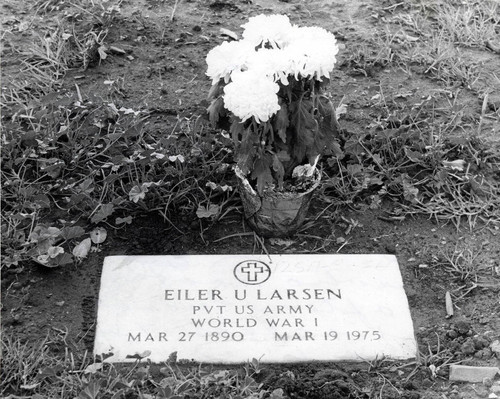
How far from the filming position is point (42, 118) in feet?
13.1

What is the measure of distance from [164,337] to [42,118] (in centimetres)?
142

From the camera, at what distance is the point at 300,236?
11.6 ft

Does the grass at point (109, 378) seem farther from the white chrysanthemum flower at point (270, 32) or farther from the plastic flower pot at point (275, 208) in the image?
the white chrysanthemum flower at point (270, 32)

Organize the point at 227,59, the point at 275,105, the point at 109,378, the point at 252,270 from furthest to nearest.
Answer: the point at 252,270, the point at 227,59, the point at 275,105, the point at 109,378

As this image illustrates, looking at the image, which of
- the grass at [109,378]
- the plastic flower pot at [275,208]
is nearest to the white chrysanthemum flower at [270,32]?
the plastic flower pot at [275,208]

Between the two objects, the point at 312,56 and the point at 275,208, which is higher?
the point at 312,56

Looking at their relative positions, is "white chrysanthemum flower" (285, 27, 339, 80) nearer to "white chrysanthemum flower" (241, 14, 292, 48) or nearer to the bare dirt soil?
"white chrysanthemum flower" (241, 14, 292, 48)

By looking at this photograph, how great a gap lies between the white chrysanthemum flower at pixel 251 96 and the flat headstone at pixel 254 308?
0.65 meters

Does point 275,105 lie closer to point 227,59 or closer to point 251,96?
point 251,96

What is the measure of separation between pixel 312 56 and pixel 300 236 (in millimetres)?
828

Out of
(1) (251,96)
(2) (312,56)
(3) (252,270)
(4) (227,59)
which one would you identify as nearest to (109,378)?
(3) (252,270)

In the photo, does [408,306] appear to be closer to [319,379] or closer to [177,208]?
[319,379]

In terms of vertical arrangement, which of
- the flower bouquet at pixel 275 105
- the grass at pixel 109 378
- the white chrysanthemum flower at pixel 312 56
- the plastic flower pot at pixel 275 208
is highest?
the white chrysanthemum flower at pixel 312 56

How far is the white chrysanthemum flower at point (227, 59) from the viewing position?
3102mm
